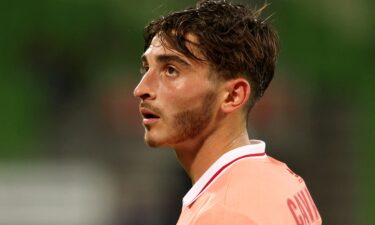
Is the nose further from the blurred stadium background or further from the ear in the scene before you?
the blurred stadium background

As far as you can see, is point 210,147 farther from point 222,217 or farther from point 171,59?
point 222,217

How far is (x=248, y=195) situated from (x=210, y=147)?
0.40 m

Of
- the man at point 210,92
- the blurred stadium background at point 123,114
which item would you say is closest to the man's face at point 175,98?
the man at point 210,92

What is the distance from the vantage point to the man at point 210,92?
287 centimetres

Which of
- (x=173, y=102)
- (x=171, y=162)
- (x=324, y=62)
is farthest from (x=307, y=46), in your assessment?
(x=173, y=102)

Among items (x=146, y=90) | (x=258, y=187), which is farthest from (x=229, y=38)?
(x=258, y=187)

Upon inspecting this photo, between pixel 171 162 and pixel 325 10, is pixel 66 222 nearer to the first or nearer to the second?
pixel 171 162

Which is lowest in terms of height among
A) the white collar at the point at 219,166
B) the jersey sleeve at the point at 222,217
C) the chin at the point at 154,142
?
the jersey sleeve at the point at 222,217

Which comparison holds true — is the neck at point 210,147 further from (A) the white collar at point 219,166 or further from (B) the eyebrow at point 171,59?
(B) the eyebrow at point 171,59

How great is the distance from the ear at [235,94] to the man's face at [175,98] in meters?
0.04

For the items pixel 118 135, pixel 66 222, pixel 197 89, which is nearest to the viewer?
pixel 197 89

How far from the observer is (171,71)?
2939mm

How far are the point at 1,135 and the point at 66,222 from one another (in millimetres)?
1263

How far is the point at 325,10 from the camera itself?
9.57 meters
